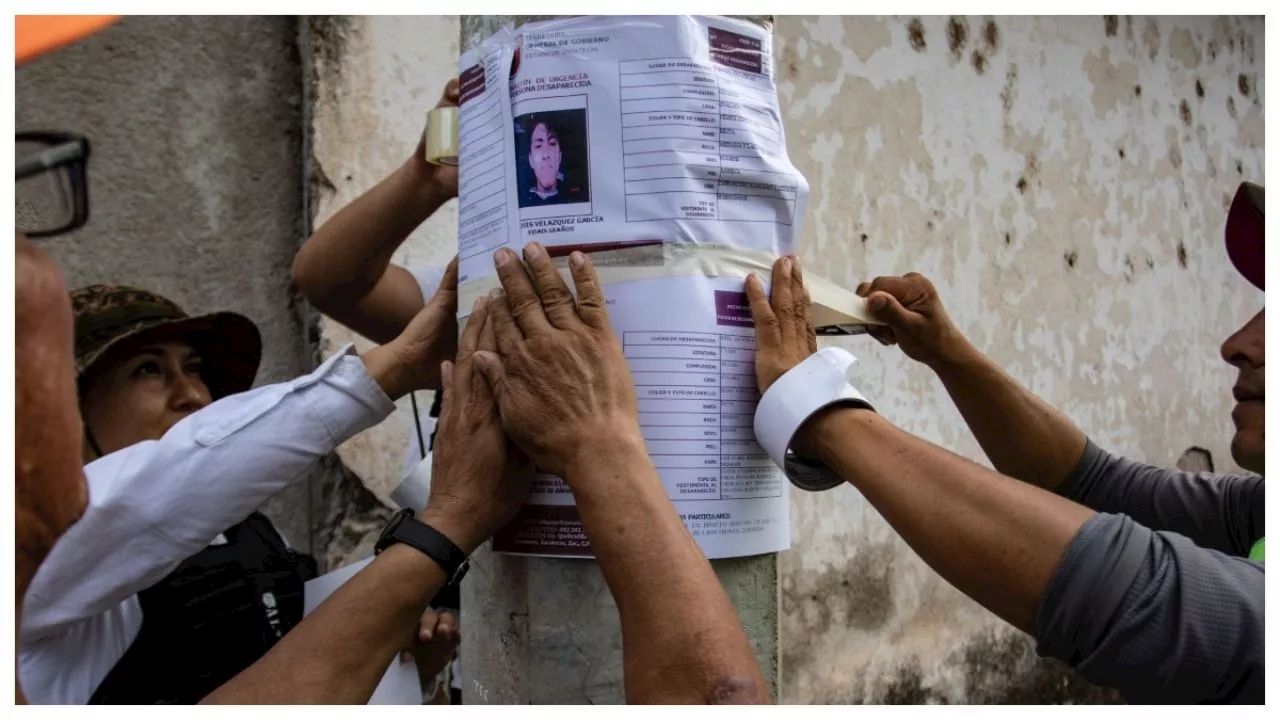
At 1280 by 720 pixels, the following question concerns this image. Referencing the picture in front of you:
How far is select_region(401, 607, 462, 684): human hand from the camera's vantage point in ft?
7.16

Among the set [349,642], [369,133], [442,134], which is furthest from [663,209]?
[369,133]

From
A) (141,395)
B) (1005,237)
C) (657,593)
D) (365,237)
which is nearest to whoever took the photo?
(657,593)

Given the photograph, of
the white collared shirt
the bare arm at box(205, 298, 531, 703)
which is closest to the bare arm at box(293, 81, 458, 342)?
the white collared shirt

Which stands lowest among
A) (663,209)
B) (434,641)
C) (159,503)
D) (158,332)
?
(434,641)

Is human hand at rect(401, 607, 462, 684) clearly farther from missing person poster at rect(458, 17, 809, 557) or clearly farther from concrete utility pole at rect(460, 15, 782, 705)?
missing person poster at rect(458, 17, 809, 557)

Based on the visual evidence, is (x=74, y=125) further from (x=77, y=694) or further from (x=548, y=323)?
(x=548, y=323)

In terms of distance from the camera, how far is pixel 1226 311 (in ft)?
15.9

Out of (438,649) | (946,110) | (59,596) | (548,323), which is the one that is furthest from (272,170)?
(946,110)

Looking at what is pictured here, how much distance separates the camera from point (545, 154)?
126 centimetres

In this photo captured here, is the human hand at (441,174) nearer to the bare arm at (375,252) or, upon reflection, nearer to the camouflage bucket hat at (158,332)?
the bare arm at (375,252)

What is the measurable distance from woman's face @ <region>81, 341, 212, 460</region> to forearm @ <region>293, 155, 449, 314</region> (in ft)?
0.92

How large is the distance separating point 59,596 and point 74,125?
4.33 ft

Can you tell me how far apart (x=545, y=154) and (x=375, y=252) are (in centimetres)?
91

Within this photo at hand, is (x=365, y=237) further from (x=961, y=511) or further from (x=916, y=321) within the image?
(x=961, y=511)
